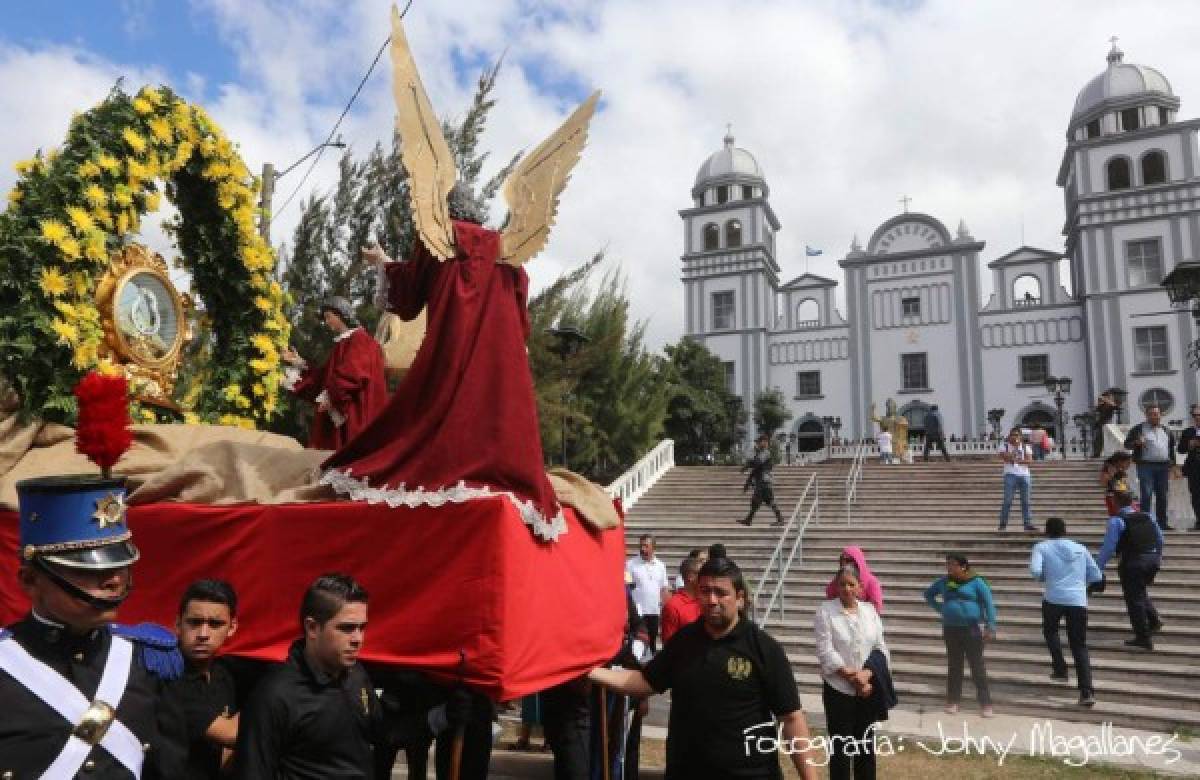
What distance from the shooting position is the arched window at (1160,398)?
1212 inches

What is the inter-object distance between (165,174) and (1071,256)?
38.7 m

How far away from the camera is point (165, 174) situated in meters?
5.60

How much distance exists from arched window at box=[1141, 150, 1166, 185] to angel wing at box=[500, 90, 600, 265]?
3651cm

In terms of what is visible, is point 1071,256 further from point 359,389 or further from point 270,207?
point 359,389

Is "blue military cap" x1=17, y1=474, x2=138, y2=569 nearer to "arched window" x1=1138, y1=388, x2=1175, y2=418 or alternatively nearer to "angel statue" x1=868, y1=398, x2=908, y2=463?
"angel statue" x1=868, y1=398, x2=908, y2=463

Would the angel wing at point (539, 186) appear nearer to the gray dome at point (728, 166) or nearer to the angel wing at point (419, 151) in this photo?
the angel wing at point (419, 151)

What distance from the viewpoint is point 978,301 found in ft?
116

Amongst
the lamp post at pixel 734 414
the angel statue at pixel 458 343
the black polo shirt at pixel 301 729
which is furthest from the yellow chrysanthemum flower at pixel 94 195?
the lamp post at pixel 734 414

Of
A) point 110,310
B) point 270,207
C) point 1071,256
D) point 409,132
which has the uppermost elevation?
point 1071,256

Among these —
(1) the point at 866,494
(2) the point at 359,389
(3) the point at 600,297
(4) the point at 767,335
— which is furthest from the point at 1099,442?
(2) the point at 359,389

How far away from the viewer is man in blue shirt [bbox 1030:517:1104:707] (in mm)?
8250

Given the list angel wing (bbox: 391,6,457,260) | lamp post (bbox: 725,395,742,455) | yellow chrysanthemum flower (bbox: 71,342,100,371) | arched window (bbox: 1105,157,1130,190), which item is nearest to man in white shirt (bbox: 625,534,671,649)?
yellow chrysanthemum flower (bbox: 71,342,100,371)

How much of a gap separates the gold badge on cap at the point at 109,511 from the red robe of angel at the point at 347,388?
2585mm

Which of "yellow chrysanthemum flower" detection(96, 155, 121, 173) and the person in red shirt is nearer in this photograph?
"yellow chrysanthemum flower" detection(96, 155, 121, 173)
